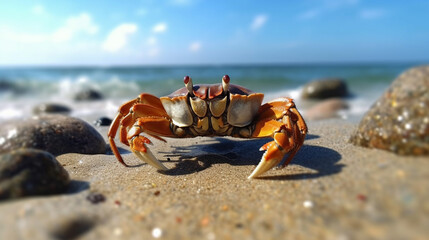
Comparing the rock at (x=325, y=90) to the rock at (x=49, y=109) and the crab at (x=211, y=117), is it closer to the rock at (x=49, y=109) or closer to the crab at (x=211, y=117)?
the rock at (x=49, y=109)

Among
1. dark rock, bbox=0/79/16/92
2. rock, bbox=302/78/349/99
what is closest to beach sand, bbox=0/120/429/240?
rock, bbox=302/78/349/99

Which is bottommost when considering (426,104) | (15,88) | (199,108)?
(15,88)

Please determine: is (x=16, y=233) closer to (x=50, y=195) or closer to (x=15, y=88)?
(x=50, y=195)

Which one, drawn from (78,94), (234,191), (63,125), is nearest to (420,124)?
(234,191)

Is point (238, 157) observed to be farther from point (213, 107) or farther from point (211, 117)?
point (213, 107)

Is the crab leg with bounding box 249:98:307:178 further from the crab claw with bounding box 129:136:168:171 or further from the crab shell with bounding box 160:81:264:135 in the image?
the crab claw with bounding box 129:136:168:171

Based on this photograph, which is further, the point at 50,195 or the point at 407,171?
the point at 50,195
